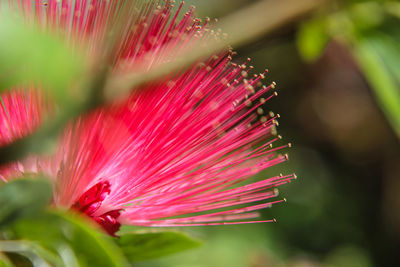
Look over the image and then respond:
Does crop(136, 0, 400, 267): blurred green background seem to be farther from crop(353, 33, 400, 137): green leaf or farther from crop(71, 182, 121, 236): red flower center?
crop(71, 182, 121, 236): red flower center

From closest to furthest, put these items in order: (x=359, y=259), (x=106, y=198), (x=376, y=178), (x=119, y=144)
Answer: (x=119, y=144) < (x=106, y=198) < (x=359, y=259) < (x=376, y=178)

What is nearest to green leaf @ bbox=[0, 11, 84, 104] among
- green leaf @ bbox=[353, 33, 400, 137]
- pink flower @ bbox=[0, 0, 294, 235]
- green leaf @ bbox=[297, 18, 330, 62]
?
pink flower @ bbox=[0, 0, 294, 235]

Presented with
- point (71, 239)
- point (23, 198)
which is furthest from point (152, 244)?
point (23, 198)

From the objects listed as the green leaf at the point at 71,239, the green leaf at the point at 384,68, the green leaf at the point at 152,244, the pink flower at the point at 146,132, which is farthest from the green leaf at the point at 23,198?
the green leaf at the point at 384,68

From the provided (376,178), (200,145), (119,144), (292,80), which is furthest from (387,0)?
(376,178)

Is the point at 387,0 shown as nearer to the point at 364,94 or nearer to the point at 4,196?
the point at 4,196

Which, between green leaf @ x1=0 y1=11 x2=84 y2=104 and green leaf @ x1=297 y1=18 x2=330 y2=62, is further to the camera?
green leaf @ x1=297 y1=18 x2=330 y2=62

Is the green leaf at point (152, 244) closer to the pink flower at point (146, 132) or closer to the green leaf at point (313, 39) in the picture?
the pink flower at point (146, 132)
